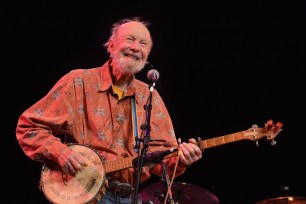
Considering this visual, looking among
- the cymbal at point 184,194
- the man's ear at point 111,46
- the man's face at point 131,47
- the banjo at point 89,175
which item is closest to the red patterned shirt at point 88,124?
the banjo at point 89,175

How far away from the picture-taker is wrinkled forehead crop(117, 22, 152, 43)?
4082 millimetres

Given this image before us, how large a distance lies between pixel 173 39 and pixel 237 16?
0.96 metres

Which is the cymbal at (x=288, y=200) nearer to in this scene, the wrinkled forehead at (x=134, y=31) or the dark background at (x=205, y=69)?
the dark background at (x=205, y=69)

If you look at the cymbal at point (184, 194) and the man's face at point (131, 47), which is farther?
the cymbal at point (184, 194)

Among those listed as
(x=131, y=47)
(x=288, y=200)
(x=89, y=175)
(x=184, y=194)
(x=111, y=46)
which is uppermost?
(x=111, y=46)

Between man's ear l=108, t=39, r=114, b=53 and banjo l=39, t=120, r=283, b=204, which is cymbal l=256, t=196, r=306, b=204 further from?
man's ear l=108, t=39, r=114, b=53

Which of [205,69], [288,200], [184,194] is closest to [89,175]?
[184,194]

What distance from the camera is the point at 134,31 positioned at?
4.10m

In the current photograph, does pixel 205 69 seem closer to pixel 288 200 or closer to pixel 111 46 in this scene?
pixel 288 200

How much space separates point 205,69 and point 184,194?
210 cm

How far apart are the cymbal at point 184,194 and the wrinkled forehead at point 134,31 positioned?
1767 millimetres

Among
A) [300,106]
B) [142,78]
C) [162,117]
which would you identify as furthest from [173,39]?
[162,117]

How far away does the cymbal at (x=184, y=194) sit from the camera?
505 centimetres

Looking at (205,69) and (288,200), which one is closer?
(288,200)
